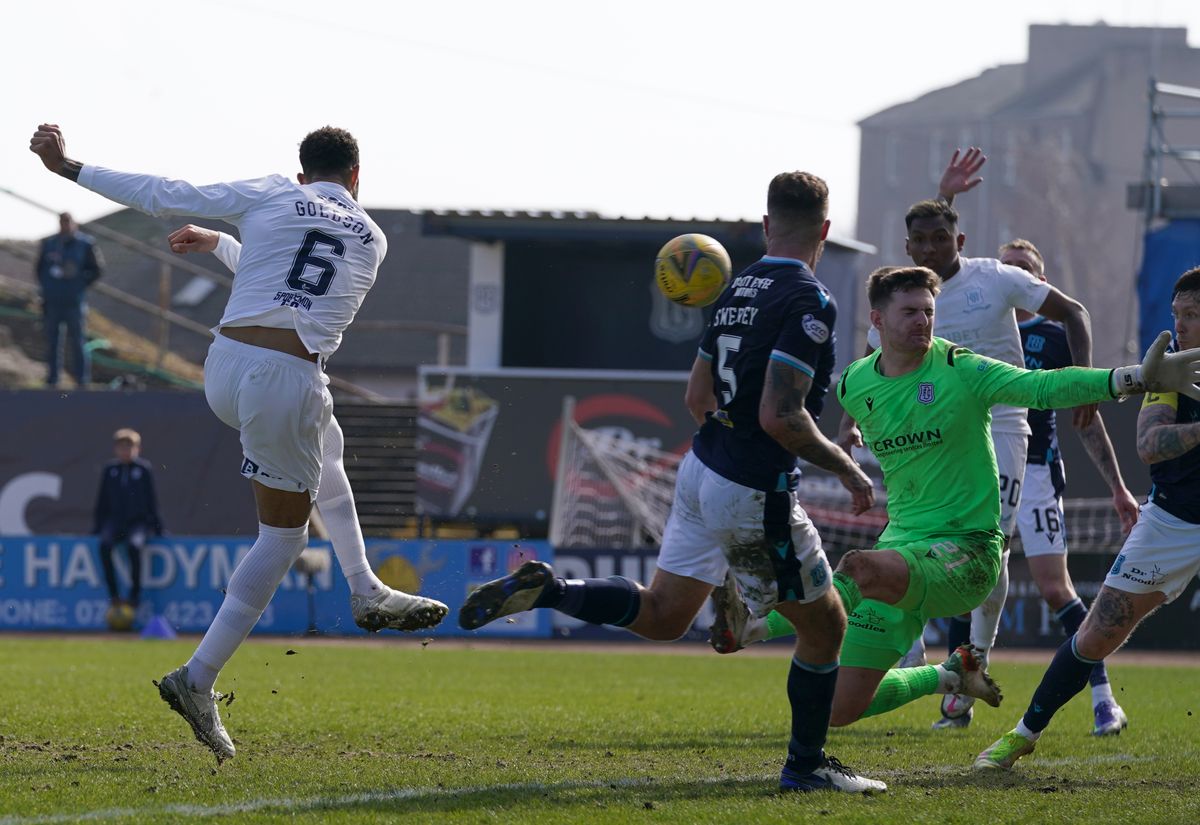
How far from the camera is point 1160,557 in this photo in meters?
7.12

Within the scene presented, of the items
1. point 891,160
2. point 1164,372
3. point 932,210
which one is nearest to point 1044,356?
point 932,210

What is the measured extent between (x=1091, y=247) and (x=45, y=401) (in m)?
53.1

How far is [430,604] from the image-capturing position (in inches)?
294

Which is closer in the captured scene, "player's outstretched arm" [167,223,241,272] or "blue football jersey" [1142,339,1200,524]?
"blue football jersey" [1142,339,1200,524]

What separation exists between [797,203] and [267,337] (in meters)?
2.43

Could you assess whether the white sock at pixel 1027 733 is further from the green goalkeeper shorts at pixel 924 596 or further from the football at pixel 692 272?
the football at pixel 692 272

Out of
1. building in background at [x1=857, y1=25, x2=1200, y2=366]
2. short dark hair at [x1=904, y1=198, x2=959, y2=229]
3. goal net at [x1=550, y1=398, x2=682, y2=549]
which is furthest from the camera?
building in background at [x1=857, y1=25, x2=1200, y2=366]

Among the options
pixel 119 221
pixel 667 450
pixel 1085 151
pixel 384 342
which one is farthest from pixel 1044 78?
pixel 667 450

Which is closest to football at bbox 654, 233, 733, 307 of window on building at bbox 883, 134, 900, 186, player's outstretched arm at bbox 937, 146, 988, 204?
player's outstretched arm at bbox 937, 146, 988, 204

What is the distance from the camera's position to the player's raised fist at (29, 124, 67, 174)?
6.96 meters

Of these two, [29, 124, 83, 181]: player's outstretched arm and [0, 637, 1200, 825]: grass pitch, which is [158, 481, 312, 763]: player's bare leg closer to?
[0, 637, 1200, 825]: grass pitch

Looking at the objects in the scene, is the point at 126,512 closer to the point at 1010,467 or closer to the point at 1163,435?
the point at 1010,467

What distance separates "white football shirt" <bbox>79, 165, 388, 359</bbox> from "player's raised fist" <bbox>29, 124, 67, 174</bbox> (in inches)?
5.1

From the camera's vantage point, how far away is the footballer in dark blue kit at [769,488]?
19.9 feet
